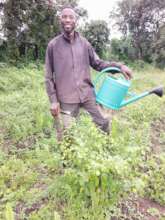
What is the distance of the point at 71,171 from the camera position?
2.79 metres

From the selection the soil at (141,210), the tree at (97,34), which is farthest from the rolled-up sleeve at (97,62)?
the tree at (97,34)

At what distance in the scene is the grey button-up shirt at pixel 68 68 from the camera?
134 inches

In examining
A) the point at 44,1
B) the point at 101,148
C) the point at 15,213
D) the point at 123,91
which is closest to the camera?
the point at 101,148

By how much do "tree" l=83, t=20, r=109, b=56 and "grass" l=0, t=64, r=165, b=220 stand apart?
12.9 meters

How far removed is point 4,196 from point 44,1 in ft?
31.5

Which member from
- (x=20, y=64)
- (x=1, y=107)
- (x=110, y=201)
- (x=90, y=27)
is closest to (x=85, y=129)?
(x=110, y=201)

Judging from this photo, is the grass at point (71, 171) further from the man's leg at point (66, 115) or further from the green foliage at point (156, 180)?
the man's leg at point (66, 115)

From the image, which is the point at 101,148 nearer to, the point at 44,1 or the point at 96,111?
the point at 96,111

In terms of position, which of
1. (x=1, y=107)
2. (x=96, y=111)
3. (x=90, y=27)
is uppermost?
(x=96, y=111)

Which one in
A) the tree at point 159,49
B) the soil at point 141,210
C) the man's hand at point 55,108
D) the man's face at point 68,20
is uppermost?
the man's face at point 68,20

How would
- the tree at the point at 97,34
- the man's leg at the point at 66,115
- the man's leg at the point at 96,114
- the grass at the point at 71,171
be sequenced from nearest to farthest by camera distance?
the grass at the point at 71,171 < the man's leg at the point at 66,115 < the man's leg at the point at 96,114 < the tree at the point at 97,34

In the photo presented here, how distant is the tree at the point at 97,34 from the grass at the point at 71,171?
12.9m

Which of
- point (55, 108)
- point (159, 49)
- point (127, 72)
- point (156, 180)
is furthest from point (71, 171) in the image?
point (159, 49)

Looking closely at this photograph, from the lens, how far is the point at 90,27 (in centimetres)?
1795
